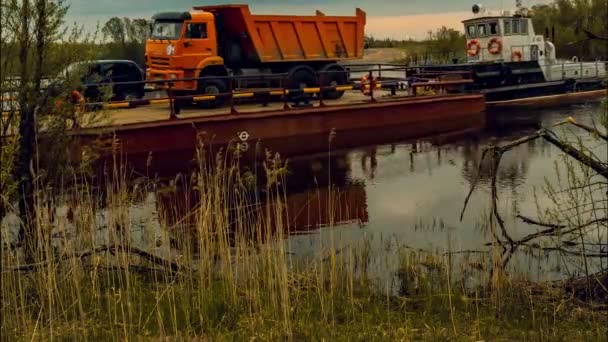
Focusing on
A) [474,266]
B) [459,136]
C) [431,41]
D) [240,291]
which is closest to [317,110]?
[459,136]

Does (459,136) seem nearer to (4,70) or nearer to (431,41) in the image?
(4,70)

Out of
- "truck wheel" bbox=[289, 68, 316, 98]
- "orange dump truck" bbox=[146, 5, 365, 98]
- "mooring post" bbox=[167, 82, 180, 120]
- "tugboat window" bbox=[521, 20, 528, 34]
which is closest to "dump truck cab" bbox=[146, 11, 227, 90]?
"orange dump truck" bbox=[146, 5, 365, 98]

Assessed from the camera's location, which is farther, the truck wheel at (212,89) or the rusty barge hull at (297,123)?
the truck wheel at (212,89)

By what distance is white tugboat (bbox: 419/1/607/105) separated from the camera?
2591 cm

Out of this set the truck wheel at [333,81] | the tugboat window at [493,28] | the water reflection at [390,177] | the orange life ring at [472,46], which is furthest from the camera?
the orange life ring at [472,46]

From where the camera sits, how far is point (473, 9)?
27.3m

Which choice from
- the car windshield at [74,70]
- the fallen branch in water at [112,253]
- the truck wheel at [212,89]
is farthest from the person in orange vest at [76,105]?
the truck wheel at [212,89]

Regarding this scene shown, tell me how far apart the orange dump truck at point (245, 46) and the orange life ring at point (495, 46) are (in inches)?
275

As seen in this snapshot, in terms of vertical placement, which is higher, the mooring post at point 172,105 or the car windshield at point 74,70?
the car windshield at point 74,70

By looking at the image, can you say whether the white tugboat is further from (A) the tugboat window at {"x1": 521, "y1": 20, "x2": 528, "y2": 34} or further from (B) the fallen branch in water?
(B) the fallen branch in water

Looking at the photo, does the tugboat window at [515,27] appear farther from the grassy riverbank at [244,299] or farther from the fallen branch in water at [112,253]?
the fallen branch in water at [112,253]

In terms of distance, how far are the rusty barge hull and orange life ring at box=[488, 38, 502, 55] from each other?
16.8 feet

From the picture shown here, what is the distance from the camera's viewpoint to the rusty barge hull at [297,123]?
1465 centimetres

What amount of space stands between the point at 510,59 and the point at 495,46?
0.74 metres
